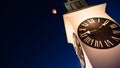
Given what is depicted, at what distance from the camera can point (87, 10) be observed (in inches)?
274

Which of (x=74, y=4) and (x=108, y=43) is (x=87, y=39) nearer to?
(x=108, y=43)

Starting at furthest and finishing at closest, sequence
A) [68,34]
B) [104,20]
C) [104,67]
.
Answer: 1. [68,34]
2. [104,20]
3. [104,67]

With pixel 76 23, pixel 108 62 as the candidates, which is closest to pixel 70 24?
pixel 76 23

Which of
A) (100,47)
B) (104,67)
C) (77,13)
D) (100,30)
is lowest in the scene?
(104,67)

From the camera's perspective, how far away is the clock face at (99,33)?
18.9 ft

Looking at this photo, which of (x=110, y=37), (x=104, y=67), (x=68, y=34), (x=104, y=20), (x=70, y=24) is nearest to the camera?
(x=104, y=67)

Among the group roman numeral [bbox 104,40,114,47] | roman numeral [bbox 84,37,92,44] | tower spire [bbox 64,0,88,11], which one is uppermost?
tower spire [bbox 64,0,88,11]

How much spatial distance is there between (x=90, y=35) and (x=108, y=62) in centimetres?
96

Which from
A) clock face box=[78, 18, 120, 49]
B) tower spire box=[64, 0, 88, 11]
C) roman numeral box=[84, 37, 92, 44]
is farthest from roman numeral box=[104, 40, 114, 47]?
tower spire box=[64, 0, 88, 11]

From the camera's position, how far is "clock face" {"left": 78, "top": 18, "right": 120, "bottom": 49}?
5766 millimetres

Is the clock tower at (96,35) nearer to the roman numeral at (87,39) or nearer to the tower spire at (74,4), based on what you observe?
the roman numeral at (87,39)

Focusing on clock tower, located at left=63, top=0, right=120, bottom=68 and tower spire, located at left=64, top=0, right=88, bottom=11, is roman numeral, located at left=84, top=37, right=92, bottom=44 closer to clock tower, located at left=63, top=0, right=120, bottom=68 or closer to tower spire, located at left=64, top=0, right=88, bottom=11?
clock tower, located at left=63, top=0, right=120, bottom=68

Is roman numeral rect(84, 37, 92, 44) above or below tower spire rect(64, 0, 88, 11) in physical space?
below

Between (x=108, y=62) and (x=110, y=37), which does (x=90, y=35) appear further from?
(x=108, y=62)
